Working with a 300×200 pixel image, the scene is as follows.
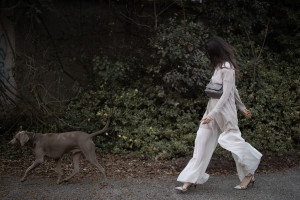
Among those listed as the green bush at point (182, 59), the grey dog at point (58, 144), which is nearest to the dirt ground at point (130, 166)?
the grey dog at point (58, 144)

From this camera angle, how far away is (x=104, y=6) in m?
9.84

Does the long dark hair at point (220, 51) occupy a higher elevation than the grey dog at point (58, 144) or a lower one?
higher

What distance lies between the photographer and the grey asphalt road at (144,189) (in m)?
4.61

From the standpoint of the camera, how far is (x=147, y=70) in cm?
845

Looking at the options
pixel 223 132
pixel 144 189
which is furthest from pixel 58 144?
pixel 223 132

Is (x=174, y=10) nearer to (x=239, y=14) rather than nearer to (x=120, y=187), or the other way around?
(x=239, y=14)

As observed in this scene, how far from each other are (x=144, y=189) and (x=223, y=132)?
140cm

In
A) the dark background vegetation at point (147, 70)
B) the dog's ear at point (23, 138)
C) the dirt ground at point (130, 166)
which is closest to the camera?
the dog's ear at point (23, 138)

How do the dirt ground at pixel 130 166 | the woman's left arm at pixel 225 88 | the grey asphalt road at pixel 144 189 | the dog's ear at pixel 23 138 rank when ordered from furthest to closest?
1. the dirt ground at pixel 130 166
2. the dog's ear at pixel 23 138
3. the grey asphalt road at pixel 144 189
4. the woman's left arm at pixel 225 88

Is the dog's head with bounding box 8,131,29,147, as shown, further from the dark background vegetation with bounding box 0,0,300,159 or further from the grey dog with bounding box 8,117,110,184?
the dark background vegetation with bounding box 0,0,300,159

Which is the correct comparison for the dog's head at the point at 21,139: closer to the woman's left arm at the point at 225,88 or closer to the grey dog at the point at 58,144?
the grey dog at the point at 58,144

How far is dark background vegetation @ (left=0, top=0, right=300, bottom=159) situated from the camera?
721cm

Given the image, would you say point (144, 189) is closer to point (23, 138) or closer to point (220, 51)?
point (23, 138)

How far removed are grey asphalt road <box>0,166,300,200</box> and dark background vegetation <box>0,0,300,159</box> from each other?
131cm
